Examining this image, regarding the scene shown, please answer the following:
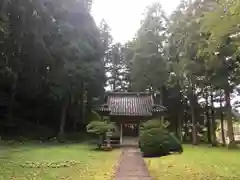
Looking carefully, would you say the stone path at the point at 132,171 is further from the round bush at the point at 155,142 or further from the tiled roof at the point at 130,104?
the tiled roof at the point at 130,104

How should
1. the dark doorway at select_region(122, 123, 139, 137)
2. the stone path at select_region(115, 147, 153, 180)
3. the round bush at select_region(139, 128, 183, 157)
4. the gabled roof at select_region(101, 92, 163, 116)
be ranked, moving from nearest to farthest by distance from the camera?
the stone path at select_region(115, 147, 153, 180)
the round bush at select_region(139, 128, 183, 157)
the gabled roof at select_region(101, 92, 163, 116)
the dark doorway at select_region(122, 123, 139, 137)

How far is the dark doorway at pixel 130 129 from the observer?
22.5 meters

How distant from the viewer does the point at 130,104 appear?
22953 mm

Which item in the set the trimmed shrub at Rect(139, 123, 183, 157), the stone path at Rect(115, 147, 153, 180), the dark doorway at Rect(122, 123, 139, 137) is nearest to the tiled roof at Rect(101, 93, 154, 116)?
the dark doorway at Rect(122, 123, 139, 137)

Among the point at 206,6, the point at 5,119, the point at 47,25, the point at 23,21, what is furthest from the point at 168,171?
the point at 5,119

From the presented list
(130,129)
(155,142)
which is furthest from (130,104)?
(155,142)

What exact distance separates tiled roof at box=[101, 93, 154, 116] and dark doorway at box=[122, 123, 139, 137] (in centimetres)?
130

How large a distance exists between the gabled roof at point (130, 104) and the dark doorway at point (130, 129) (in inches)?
51.2

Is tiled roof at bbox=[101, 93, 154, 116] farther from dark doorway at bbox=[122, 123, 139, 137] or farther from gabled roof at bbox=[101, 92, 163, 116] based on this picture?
dark doorway at bbox=[122, 123, 139, 137]

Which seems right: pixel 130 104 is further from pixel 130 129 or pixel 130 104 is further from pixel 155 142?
pixel 155 142

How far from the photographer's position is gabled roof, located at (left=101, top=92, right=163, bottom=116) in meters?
21.5

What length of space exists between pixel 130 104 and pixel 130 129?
192 cm

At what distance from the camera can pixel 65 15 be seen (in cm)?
2455

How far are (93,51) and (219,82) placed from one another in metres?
10.6
